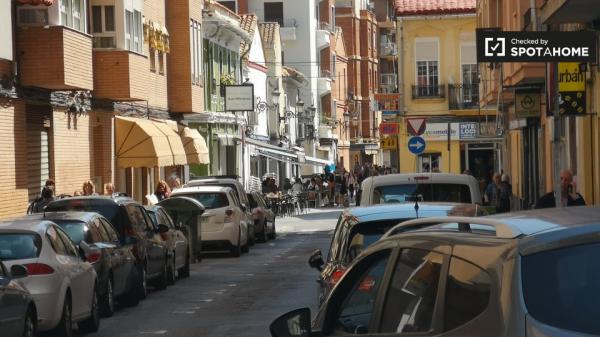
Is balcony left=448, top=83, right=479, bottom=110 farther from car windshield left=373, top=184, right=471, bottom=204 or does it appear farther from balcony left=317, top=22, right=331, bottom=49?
car windshield left=373, top=184, right=471, bottom=204

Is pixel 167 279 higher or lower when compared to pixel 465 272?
lower

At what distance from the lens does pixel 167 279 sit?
23828 mm

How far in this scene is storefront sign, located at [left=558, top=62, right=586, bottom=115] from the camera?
933 inches

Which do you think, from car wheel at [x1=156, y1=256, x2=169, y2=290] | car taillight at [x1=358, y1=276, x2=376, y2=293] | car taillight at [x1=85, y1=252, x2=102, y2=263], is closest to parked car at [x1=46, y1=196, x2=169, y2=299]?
car wheel at [x1=156, y1=256, x2=169, y2=290]

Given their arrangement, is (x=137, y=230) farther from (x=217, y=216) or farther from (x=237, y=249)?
(x=237, y=249)

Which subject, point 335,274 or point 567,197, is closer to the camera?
point 335,274

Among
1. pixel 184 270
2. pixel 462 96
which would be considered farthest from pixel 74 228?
pixel 462 96

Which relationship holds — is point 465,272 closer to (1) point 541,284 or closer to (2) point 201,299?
(1) point 541,284

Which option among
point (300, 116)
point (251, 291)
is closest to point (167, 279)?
point (251, 291)

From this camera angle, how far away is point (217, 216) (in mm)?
32625

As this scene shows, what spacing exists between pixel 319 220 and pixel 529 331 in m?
50.3

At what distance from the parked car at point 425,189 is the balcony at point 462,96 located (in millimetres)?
42388

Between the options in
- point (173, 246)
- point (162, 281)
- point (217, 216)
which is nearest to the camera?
point (162, 281)

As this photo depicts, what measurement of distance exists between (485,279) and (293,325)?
189 centimetres
